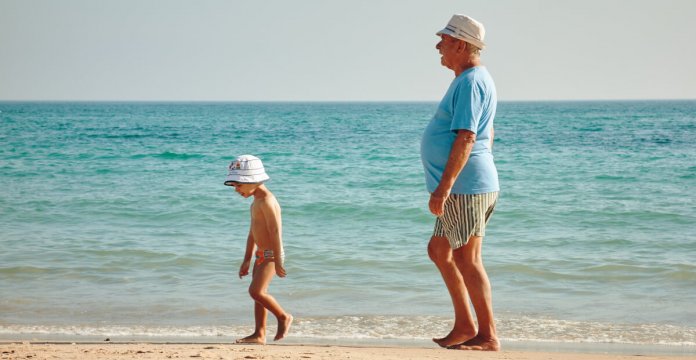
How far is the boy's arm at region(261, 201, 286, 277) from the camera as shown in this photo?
4.58 meters

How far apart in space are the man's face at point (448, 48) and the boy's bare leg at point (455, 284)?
0.89 metres

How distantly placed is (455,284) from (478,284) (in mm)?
136

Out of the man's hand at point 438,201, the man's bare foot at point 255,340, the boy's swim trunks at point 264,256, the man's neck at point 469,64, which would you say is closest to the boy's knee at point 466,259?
the man's hand at point 438,201

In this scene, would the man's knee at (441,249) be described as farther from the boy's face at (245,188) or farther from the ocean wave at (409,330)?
the ocean wave at (409,330)

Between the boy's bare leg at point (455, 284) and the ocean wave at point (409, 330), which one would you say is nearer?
the boy's bare leg at point (455, 284)

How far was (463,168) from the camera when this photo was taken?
409cm

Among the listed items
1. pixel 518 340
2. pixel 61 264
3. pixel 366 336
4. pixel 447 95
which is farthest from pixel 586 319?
pixel 61 264

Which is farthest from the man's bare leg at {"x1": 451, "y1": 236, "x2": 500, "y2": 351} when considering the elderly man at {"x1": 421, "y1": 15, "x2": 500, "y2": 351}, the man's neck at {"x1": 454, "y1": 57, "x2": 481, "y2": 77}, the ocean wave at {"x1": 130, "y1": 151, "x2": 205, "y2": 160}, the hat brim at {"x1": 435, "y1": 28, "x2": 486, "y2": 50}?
the ocean wave at {"x1": 130, "y1": 151, "x2": 205, "y2": 160}

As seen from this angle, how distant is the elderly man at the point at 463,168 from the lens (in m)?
3.99

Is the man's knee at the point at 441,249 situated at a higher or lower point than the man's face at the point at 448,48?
lower

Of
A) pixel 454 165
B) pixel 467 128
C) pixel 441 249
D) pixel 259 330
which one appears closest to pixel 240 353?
pixel 259 330

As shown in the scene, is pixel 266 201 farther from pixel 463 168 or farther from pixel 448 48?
pixel 448 48

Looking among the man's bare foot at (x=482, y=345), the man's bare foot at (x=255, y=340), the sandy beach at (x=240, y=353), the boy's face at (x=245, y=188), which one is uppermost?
the boy's face at (x=245, y=188)

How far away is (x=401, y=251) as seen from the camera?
26.8ft
